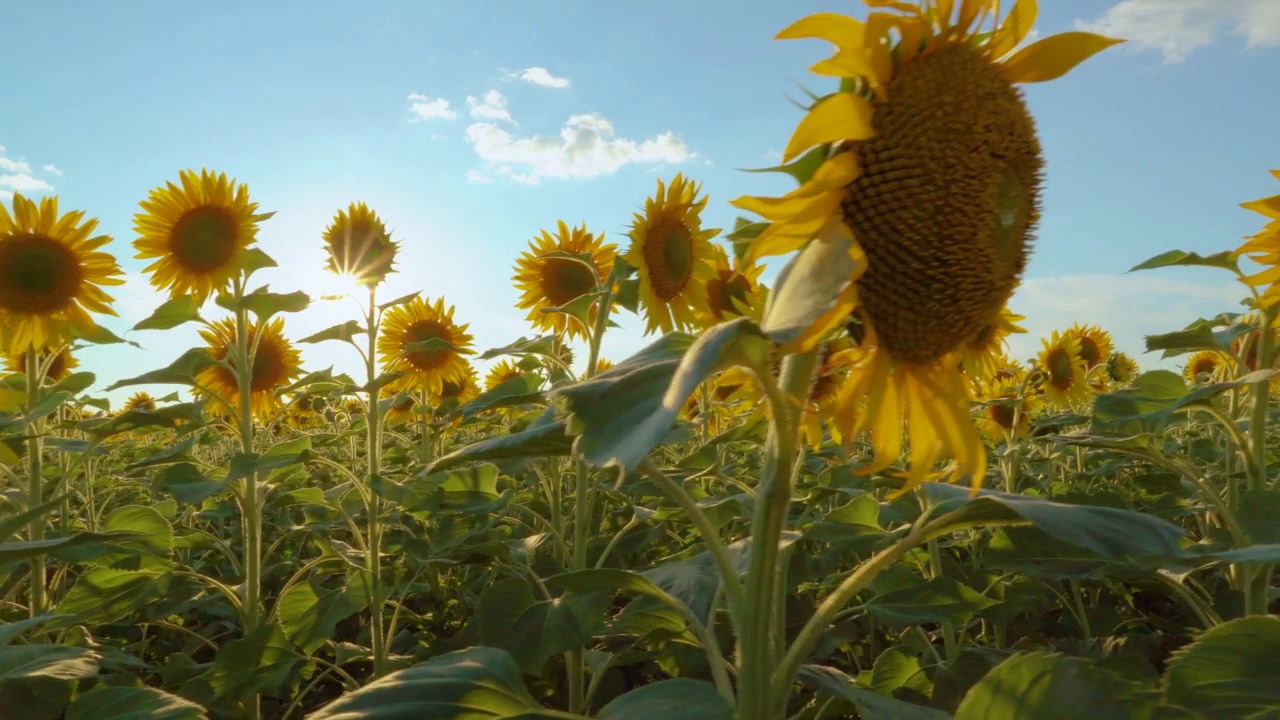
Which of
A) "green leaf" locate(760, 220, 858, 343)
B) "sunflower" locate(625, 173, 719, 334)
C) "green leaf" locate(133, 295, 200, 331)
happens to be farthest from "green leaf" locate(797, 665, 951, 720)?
"green leaf" locate(133, 295, 200, 331)

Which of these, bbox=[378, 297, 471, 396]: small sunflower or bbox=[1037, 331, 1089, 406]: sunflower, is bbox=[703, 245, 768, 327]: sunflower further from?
bbox=[1037, 331, 1089, 406]: sunflower

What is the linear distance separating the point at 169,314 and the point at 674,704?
2.74 m

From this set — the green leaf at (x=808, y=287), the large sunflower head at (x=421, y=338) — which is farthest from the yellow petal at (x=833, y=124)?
the large sunflower head at (x=421, y=338)

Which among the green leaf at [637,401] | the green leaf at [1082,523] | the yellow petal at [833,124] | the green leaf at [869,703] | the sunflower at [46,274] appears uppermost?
the sunflower at [46,274]

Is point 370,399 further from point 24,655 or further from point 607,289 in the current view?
point 24,655

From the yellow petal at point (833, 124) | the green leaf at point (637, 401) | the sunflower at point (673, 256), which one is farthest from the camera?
the sunflower at point (673, 256)

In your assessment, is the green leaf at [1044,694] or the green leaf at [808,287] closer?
the green leaf at [808,287]

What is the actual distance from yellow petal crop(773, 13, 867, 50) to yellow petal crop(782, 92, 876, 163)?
0.10 meters

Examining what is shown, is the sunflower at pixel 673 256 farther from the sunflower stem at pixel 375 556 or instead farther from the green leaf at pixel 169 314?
the green leaf at pixel 169 314

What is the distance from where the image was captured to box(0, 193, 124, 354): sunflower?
3.84 m

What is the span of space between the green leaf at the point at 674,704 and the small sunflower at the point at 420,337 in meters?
4.69

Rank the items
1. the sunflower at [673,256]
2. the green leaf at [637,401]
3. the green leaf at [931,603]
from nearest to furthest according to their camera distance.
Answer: the green leaf at [637,401] → the green leaf at [931,603] → the sunflower at [673,256]

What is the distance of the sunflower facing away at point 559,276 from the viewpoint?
439 cm

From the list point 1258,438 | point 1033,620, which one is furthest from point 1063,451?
point 1258,438
